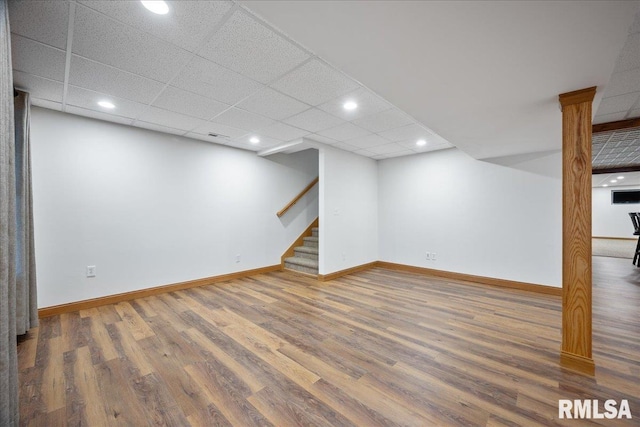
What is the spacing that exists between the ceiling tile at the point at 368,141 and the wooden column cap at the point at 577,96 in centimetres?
228

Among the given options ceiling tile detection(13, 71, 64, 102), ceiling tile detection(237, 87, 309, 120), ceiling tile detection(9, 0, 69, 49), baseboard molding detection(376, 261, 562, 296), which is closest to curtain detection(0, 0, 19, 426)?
ceiling tile detection(9, 0, 69, 49)

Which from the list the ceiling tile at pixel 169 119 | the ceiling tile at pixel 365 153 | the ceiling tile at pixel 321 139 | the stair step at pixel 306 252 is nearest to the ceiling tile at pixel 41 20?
the ceiling tile at pixel 169 119

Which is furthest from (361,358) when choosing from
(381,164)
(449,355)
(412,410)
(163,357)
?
(381,164)

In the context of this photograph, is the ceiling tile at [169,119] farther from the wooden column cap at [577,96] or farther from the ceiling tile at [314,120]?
the wooden column cap at [577,96]

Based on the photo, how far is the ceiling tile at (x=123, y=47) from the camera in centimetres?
167

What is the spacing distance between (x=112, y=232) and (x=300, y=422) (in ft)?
11.9

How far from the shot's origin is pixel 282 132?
3.90m

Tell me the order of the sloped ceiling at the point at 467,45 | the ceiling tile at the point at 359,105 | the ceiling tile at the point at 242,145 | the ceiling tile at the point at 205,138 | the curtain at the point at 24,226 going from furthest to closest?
the ceiling tile at the point at 242,145
the ceiling tile at the point at 205,138
the ceiling tile at the point at 359,105
the curtain at the point at 24,226
the sloped ceiling at the point at 467,45

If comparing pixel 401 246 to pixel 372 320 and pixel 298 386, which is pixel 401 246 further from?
pixel 298 386

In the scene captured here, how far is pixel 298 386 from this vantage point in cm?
182

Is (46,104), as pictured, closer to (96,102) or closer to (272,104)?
(96,102)

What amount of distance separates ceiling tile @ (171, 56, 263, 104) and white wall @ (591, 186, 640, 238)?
15.7 m

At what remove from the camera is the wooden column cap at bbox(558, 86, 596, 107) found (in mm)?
1966

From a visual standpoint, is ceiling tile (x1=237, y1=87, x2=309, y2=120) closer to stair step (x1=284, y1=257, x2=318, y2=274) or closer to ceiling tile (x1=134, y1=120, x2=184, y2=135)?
ceiling tile (x1=134, y1=120, x2=184, y2=135)
